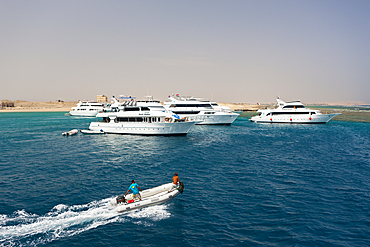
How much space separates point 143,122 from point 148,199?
95.3 feet

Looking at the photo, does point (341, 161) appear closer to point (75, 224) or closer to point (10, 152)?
point (75, 224)

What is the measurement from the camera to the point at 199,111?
214 feet

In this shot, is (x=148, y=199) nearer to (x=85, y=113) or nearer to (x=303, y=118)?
(x=303, y=118)

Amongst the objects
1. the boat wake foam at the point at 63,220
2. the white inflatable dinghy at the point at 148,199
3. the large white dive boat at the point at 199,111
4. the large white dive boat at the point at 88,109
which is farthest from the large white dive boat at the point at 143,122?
the large white dive boat at the point at 88,109

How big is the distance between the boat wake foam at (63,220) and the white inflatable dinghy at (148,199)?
438 millimetres

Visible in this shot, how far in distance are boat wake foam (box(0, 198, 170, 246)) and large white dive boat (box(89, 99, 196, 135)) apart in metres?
27.4

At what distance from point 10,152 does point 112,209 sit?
27.0m

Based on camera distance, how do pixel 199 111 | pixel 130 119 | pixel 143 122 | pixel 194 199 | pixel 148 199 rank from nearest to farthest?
pixel 148 199, pixel 194 199, pixel 143 122, pixel 130 119, pixel 199 111

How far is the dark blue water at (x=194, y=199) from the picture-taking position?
12.3 meters

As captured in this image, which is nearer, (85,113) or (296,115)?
(296,115)

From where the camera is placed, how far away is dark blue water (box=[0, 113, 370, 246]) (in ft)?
40.2

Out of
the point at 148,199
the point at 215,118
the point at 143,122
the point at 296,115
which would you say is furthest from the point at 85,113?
the point at 148,199

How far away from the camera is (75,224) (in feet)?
43.9

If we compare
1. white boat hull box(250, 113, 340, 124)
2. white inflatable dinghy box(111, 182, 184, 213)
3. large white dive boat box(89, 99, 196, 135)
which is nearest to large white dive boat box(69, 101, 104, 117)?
large white dive boat box(89, 99, 196, 135)
